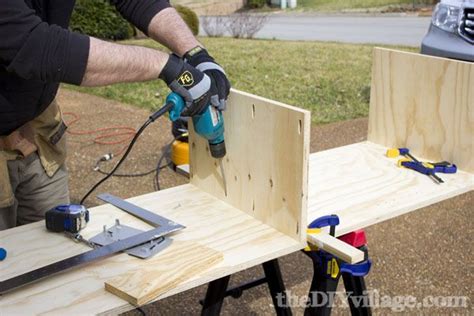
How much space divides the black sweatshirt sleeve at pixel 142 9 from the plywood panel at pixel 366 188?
3.18ft

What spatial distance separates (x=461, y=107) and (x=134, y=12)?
150 centimetres

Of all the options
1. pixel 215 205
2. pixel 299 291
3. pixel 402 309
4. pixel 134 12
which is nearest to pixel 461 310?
pixel 402 309

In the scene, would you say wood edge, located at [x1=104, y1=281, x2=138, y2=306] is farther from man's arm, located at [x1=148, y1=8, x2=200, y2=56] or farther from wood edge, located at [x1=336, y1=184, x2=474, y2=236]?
man's arm, located at [x1=148, y1=8, x2=200, y2=56]

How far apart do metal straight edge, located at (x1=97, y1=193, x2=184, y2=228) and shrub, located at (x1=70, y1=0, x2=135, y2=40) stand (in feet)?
39.8

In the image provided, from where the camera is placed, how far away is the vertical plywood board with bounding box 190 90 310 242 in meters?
2.00

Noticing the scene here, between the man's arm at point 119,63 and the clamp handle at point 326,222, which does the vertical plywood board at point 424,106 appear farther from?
the man's arm at point 119,63

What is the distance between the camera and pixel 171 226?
209 centimetres

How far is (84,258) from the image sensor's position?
6.18ft

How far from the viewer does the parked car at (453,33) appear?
4973 mm

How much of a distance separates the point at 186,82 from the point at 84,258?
66cm

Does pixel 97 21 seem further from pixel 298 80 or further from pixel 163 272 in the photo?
pixel 163 272

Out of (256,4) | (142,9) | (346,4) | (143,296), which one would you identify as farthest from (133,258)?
(256,4)

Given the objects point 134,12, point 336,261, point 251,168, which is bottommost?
point 336,261

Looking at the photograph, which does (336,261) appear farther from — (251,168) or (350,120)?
(350,120)
